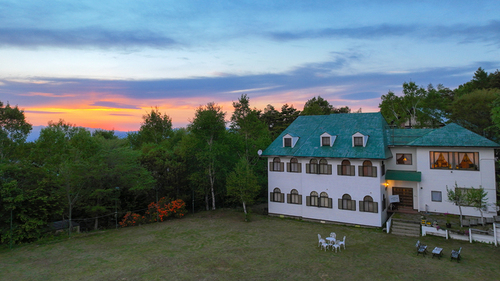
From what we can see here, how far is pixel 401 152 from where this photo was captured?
24.7 meters

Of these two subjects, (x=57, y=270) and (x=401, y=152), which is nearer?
(x=57, y=270)

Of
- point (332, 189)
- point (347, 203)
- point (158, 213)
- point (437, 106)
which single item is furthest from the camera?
point (437, 106)

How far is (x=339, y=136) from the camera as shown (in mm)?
24875

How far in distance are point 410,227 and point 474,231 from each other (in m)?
3.78

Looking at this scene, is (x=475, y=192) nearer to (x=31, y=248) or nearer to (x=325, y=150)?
(x=325, y=150)

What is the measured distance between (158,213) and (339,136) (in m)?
18.8

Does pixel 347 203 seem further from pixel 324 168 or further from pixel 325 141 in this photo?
pixel 325 141

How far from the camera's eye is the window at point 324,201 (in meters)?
23.5

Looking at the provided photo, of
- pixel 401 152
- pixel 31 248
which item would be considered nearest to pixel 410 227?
pixel 401 152

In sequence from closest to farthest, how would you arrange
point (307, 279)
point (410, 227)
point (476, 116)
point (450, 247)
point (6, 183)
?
point (307, 279) → point (450, 247) → point (6, 183) → point (410, 227) → point (476, 116)

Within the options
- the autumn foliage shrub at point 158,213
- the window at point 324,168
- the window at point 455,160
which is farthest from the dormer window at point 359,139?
the autumn foliage shrub at point 158,213

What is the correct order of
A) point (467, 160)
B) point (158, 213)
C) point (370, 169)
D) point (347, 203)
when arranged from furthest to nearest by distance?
point (158, 213)
point (347, 203)
point (370, 169)
point (467, 160)

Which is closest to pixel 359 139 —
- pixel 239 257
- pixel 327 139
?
pixel 327 139

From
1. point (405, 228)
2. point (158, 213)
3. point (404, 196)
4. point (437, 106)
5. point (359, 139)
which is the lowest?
point (405, 228)
